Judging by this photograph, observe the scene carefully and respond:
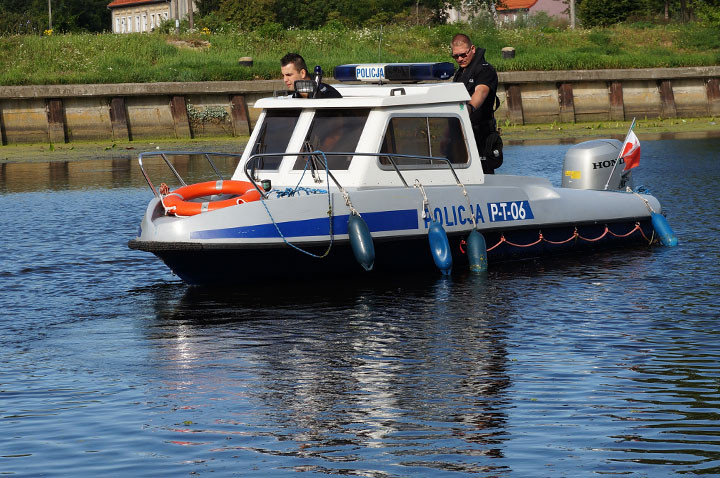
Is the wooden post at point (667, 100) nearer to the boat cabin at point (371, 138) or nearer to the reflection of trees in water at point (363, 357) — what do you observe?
the boat cabin at point (371, 138)

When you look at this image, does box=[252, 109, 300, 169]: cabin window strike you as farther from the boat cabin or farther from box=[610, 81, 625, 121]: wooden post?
box=[610, 81, 625, 121]: wooden post

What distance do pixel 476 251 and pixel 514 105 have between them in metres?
26.3

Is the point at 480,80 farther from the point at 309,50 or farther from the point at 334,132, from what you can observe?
the point at 309,50

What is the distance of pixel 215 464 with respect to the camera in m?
6.11

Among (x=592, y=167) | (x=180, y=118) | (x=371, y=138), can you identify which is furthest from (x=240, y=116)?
(x=371, y=138)

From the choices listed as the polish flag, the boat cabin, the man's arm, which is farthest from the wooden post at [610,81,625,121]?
the boat cabin

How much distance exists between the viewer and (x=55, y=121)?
111 ft

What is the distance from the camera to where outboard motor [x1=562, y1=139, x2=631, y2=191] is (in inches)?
540

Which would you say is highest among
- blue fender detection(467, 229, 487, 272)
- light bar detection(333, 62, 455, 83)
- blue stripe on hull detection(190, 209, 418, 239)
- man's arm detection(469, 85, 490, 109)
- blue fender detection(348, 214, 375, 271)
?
light bar detection(333, 62, 455, 83)

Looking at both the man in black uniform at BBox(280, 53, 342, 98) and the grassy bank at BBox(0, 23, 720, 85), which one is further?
the grassy bank at BBox(0, 23, 720, 85)

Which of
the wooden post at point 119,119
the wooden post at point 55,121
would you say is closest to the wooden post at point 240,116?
the wooden post at point 119,119

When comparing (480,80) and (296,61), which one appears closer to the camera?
(296,61)

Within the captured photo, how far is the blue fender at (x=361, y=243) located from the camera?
10781 mm

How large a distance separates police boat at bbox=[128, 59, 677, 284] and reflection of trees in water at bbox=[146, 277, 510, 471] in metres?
0.42
